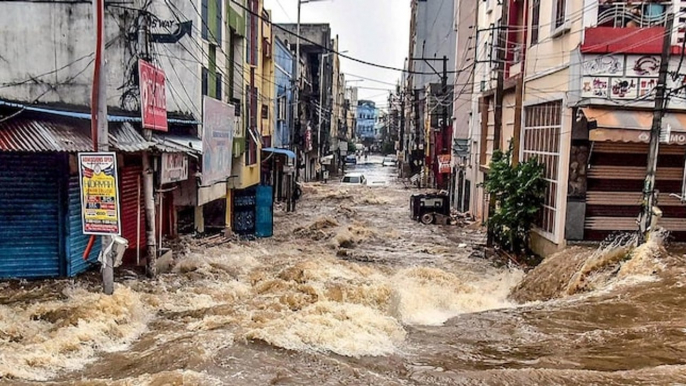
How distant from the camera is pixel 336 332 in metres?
8.33

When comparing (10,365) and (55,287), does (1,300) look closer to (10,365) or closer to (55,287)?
(55,287)

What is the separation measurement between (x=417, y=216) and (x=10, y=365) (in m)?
23.6

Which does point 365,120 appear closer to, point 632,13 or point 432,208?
point 432,208

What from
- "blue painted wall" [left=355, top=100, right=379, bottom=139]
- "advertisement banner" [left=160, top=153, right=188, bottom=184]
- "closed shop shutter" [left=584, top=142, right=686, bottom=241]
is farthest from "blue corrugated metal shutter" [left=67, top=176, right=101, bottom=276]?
"blue painted wall" [left=355, top=100, right=379, bottom=139]

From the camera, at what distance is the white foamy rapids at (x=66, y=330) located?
7.07 m

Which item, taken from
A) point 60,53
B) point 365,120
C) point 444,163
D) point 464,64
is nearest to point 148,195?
point 60,53

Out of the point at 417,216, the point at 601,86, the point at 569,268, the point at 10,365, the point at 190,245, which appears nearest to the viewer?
the point at 10,365

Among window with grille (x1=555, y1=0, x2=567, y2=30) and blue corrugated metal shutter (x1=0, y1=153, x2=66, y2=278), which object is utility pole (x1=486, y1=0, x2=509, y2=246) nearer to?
window with grille (x1=555, y1=0, x2=567, y2=30)

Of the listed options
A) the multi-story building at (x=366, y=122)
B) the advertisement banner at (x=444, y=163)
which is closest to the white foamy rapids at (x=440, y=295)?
the advertisement banner at (x=444, y=163)

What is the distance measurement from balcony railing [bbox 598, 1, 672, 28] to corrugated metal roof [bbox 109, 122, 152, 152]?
436 inches

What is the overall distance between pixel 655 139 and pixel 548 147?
4321mm

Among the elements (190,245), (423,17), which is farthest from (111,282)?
(423,17)

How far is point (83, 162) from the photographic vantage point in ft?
28.4

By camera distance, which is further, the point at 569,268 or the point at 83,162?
the point at 569,268
